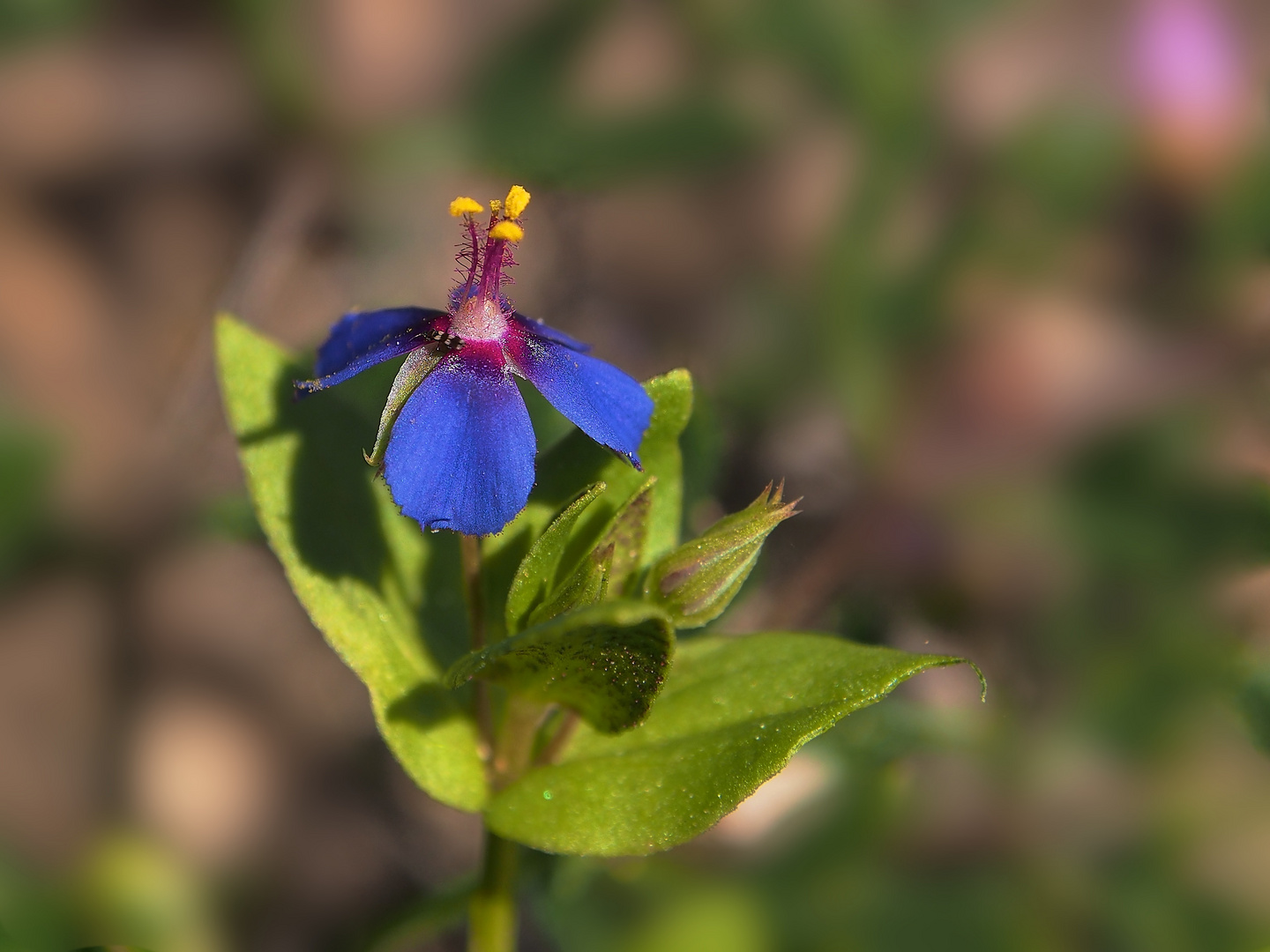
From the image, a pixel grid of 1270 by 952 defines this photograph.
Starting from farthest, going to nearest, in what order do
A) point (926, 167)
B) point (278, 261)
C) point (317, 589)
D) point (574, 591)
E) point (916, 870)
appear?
point (926, 167) → point (278, 261) → point (916, 870) → point (317, 589) → point (574, 591)

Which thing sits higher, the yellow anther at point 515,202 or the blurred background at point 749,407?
the yellow anther at point 515,202

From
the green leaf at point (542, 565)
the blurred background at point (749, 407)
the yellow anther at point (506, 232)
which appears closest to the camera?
the green leaf at point (542, 565)

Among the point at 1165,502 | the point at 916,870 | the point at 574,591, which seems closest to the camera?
the point at 574,591

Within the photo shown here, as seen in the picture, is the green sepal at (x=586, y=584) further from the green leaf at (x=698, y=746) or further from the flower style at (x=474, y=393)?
the green leaf at (x=698, y=746)

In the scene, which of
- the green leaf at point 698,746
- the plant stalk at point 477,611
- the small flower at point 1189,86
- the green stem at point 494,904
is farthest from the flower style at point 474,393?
the small flower at point 1189,86

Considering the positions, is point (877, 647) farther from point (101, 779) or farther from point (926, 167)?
point (926, 167)

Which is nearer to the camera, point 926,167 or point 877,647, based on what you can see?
point 877,647

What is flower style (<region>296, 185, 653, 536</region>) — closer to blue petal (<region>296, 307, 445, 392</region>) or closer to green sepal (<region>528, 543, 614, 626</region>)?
blue petal (<region>296, 307, 445, 392</region>)

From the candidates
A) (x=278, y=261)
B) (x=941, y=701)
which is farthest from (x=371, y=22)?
(x=941, y=701)

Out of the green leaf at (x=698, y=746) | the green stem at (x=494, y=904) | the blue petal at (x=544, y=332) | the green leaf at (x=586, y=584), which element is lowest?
the green stem at (x=494, y=904)
